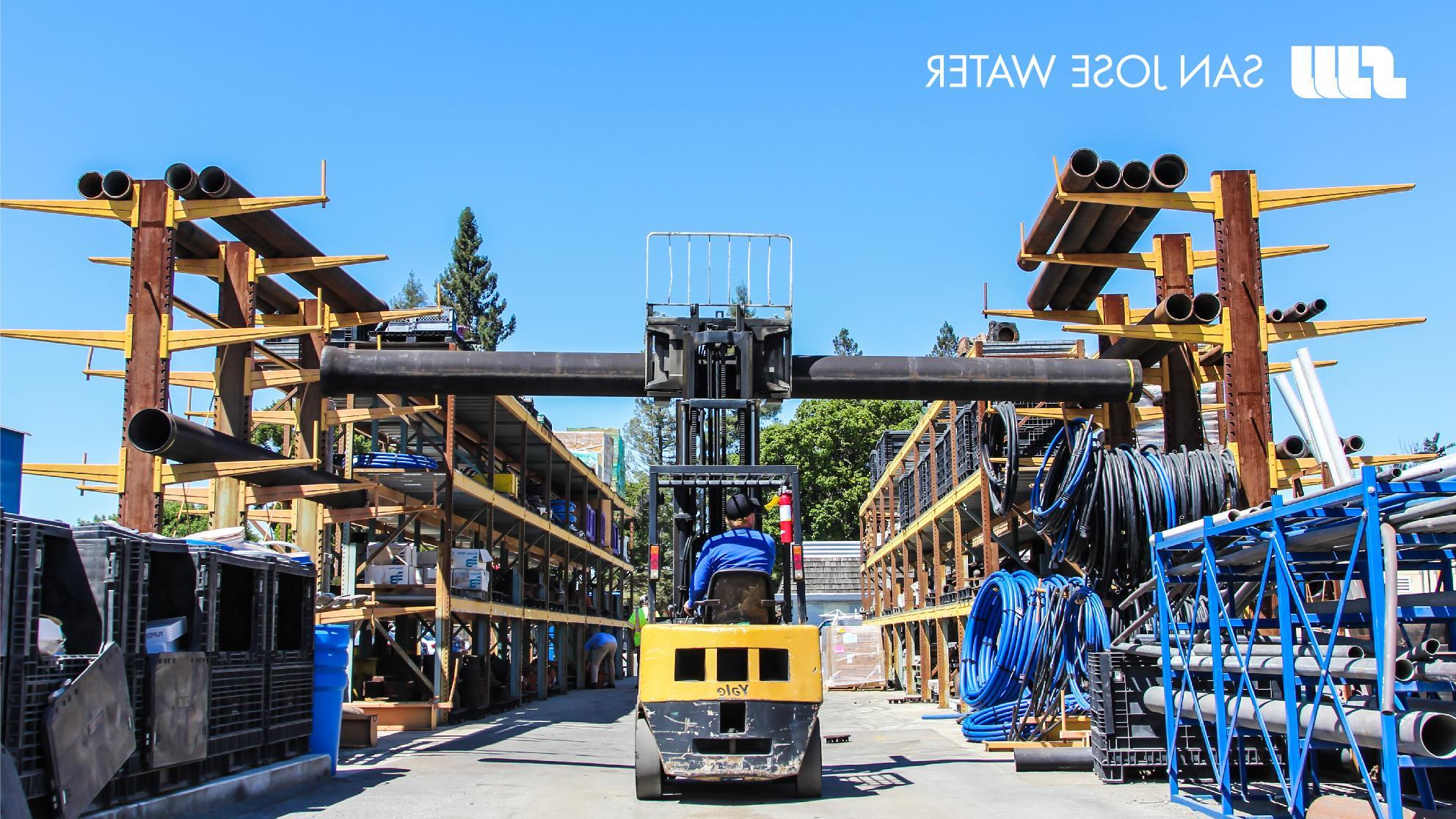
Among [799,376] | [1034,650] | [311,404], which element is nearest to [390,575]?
[311,404]

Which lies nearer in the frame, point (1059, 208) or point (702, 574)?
point (702, 574)

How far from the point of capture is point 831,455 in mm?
59188

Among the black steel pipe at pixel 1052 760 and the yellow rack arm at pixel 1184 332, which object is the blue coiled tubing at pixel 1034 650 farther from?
the yellow rack arm at pixel 1184 332

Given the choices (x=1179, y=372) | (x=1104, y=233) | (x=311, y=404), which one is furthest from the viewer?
(x=311, y=404)

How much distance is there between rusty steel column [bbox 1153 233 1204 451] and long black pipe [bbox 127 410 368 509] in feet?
36.7

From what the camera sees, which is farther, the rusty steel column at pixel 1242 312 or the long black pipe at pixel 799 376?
the rusty steel column at pixel 1242 312

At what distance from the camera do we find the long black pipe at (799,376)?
14039 mm

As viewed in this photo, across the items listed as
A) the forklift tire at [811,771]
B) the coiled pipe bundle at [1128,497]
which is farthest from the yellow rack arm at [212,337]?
the coiled pipe bundle at [1128,497]

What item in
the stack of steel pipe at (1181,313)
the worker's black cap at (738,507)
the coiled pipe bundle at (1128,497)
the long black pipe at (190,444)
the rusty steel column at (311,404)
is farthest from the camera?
the rusty steel column at (311,404)

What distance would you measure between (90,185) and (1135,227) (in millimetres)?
12270

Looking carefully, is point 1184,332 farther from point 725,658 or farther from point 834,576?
point 834,576

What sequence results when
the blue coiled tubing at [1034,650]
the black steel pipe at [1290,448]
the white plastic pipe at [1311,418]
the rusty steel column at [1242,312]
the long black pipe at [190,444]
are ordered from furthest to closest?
the black steel pipe at [1290,448], the rusty steel column at [1242,312], the blue coiled tubing at [1034,650], the long black pipe at [190,444], the white plastic pipe at [1311,418]

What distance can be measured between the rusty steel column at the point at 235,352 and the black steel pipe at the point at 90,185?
2.11m

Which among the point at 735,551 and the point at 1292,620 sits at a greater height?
the point at 735,551
